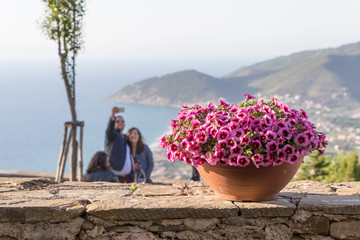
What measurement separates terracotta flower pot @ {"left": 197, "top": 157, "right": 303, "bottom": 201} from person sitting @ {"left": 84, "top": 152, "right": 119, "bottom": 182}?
321 centimetres

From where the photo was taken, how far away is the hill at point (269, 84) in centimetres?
3916

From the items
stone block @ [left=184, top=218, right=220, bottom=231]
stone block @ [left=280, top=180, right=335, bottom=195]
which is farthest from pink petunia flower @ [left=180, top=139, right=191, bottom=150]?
stone block @ [left=280, top=180, right=335, bottom=195]

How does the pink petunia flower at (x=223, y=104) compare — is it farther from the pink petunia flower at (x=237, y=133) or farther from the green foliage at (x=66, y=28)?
the green foliage at (x=66, y=28)

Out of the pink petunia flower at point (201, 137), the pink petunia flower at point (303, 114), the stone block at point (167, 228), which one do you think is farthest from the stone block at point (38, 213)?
the pink petunia flower at point (303, 114)

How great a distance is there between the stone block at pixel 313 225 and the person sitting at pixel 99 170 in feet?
11.2

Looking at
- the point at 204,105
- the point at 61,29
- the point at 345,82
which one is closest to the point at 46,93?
the point at 345,82

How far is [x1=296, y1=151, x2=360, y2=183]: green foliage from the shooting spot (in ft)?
29.6

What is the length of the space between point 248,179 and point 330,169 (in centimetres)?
732

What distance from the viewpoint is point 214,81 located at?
41.1 metres

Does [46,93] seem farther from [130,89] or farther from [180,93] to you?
[180,93]

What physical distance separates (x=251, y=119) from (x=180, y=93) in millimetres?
36131

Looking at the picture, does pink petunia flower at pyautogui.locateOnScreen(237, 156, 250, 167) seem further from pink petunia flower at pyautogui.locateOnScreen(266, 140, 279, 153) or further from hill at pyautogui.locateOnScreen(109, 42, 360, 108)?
hill at pyautogui.locateOnScreen(109, 42, 360, 108)

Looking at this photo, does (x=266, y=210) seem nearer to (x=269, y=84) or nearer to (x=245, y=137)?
(x=245, y=137)

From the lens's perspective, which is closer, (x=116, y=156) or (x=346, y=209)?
(x=346, y=209)
